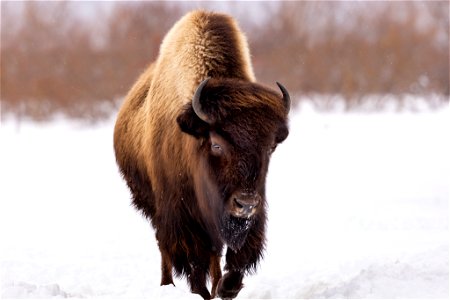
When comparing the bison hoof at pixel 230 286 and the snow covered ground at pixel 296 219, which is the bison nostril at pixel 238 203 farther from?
the bison hoof at pixel 230 286

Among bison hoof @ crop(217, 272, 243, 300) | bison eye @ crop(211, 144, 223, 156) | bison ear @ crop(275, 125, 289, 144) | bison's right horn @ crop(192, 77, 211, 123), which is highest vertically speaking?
bison's right horn @ crop(192, 77, 211, 123)

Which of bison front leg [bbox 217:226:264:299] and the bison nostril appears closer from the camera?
the bison nostril

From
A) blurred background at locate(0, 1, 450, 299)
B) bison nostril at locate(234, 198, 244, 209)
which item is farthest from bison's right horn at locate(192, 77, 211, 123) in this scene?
blurred background at locate(0, 1, 450, 299)

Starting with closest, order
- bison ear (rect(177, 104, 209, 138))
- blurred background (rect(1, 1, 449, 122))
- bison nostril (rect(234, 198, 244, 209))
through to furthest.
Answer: bison nostril (rect(234, 198, 244, 209)) → bison ear (rect(177, 104, 209, 138)) → blurred background (rect(1, 1, 449, 122))

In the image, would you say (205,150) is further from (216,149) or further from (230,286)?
(230,286)

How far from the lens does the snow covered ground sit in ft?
A: 22.7

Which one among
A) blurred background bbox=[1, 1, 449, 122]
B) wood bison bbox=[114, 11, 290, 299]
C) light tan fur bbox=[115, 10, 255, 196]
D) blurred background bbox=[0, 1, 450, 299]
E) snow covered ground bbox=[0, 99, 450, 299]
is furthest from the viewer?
blurred background bbox=[1, 1, 449, 122]

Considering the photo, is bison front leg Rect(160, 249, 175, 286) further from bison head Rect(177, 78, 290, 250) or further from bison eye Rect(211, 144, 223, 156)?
bison eye Rect(211, 144, 223, 156)

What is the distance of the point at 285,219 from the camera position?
1138cm

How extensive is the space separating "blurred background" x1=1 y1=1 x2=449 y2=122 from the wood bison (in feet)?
60.8

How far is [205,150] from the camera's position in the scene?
584 centimetres

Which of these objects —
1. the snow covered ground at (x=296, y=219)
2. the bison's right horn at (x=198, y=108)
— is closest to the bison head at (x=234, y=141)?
the bison's right horn at (x=198, y=108)

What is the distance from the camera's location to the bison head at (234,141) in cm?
541

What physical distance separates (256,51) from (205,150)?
71.8ft
